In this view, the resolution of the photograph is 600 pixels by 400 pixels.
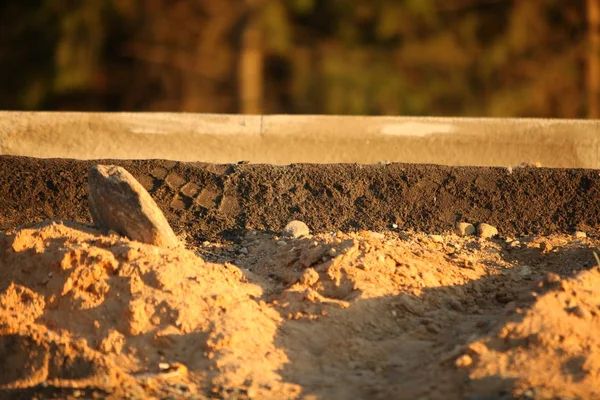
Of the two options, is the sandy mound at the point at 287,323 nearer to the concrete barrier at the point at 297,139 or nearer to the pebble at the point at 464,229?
the pebble at the point at 464,229

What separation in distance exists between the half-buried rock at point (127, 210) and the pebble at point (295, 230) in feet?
1.97

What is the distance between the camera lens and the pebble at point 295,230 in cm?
434

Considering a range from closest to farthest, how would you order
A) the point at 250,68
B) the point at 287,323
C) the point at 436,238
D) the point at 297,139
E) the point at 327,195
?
1. the point at 287,323
2. the point at 436,238
3. the point at 327,195
4. the point at 297,139
5. the point at 250,68

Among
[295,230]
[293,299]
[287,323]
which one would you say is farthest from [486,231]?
[287,323]

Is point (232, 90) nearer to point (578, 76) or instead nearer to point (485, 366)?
point (578, 76)

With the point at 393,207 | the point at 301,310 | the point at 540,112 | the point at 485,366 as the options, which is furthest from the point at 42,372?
the point at 540,112

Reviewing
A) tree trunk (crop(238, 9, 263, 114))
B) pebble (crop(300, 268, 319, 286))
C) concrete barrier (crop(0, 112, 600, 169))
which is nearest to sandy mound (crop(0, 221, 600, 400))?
pebble (crop(300, 268, 319, 286))

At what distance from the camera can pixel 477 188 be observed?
4746 mm

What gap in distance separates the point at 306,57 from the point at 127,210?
6.58 meters

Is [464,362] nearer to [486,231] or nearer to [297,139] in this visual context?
[486,231]

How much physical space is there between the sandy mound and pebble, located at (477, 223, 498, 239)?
1.49ft

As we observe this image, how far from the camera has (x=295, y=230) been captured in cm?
436

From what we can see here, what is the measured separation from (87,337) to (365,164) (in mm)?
1920

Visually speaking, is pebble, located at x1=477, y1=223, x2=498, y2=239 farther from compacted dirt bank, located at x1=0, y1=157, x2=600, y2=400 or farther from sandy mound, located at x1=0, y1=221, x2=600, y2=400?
sandy mound, located at x1=0, y1=221, x2=600, y2=400
